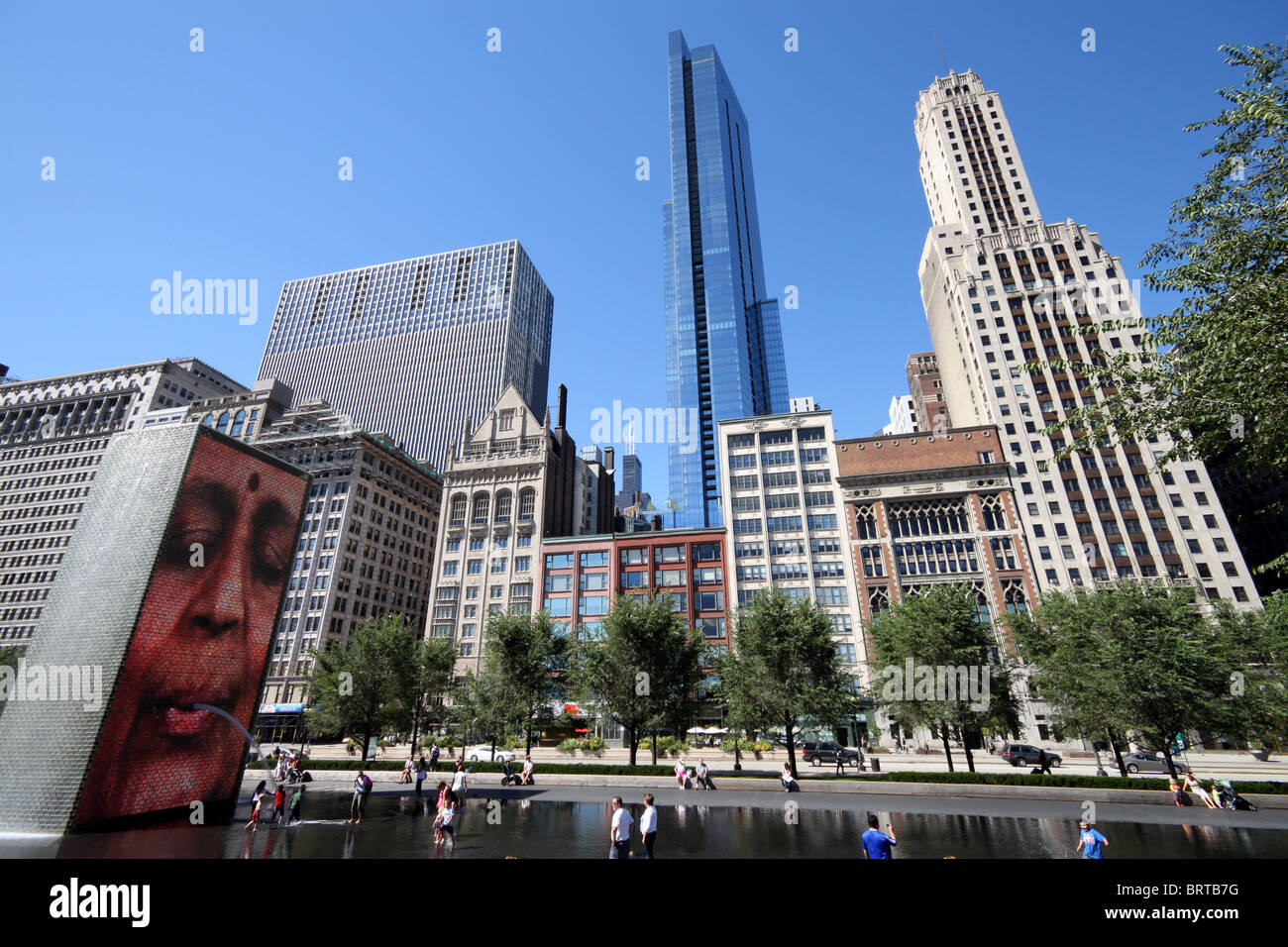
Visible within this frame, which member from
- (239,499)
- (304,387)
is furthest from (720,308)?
(239,499)

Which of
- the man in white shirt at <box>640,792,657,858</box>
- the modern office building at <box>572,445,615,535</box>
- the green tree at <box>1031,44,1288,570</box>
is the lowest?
the man in white shirt at <box>640,792,657,858</box>

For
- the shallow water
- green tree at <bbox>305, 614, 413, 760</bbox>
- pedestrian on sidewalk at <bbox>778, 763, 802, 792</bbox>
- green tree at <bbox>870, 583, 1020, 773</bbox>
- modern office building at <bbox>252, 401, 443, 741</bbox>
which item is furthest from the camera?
modern office building at <bbox>252, 401, 443, 741</bbox>

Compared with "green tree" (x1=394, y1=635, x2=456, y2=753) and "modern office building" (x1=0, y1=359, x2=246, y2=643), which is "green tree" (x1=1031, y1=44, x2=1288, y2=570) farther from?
"modern office building" (x1=0, y1=359, x2=246, y2=643)

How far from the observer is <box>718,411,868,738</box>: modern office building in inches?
2781

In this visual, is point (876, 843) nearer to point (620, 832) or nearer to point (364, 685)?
point (620, 832)

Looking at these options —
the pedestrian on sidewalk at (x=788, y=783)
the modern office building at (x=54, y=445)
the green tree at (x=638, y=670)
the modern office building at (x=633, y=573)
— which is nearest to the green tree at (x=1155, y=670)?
the pedestrian on sidewalk at (x=788, y=783)

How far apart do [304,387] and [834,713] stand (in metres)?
173

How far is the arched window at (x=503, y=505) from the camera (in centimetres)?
8550

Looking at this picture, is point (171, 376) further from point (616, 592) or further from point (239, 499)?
point (239, 499)

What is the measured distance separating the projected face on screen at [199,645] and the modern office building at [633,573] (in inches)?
1864

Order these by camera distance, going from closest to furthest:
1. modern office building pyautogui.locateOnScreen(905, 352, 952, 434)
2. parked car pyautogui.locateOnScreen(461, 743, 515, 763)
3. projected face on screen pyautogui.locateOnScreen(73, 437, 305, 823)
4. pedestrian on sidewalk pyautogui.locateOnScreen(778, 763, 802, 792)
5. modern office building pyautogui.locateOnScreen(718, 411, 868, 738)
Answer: projected face on screen pyautogui.locateOnScreen(73, 437, 305, 823)
pedestrian on sidewalk pyautogui.locateOnScreen(778, 763, 802, 792)
parked car pyautogui.locateOnScreen(461, 743, 515, 763)
modern office building pyautogui.locateOnScreen(718, 411, 868, 738)
modern office building pyautogui.locateOnScreen(905, 352, 952, 434)

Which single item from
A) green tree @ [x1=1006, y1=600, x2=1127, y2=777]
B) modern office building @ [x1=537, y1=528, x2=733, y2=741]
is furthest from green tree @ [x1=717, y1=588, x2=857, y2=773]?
modern office building @ [x1=537, y1=528, x2=733, y2=741]

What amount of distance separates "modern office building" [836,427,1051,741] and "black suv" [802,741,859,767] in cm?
1538

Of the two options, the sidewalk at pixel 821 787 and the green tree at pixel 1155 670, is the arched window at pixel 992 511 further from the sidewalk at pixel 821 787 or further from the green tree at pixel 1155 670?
the sidewalk at pixel 821 787
